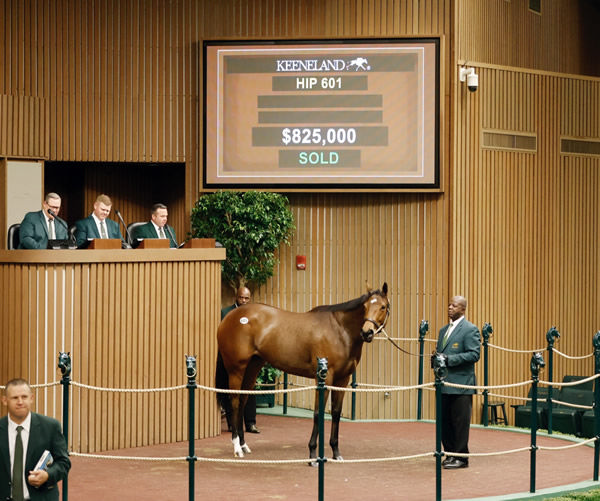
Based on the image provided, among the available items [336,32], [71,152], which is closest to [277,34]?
[336,32]

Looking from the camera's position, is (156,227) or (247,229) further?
(247,229)

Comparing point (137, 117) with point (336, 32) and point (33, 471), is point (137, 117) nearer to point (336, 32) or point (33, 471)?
point (336, 32)

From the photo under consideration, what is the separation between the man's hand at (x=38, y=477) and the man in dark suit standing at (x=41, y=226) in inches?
211

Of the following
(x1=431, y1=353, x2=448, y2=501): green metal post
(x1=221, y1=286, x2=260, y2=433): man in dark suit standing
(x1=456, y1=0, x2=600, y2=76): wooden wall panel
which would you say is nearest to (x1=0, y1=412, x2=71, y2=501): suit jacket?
(x1=431, y1=353, x2=448, y2=501): green metal post

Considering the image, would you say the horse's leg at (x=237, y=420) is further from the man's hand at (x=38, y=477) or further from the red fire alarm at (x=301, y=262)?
the man's hand at (x=38, y=477)

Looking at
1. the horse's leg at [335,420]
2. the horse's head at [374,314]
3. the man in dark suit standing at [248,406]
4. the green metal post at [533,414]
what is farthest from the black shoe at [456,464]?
the man in dark suit standing at [248,406]

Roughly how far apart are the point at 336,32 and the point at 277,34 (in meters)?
0.84

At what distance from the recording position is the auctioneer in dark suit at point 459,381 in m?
11.2

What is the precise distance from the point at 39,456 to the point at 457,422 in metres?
5.28

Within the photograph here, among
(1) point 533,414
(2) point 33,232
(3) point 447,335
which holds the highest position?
(2) point 33,232

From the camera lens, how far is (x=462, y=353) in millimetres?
11172

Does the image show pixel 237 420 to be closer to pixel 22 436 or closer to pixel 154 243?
pixel 154 243

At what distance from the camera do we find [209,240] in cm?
1310

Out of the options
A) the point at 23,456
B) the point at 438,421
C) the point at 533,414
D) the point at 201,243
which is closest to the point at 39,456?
the point at 23,456
